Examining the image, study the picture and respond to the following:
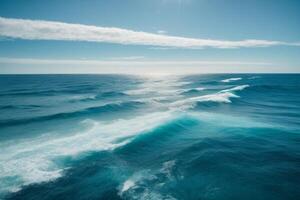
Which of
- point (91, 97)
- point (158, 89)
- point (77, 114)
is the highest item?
point (158, 89)

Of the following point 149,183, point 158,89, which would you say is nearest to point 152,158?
point 149,183

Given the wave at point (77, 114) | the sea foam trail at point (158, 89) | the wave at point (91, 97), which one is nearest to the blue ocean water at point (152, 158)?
the wave at point (77, 114)

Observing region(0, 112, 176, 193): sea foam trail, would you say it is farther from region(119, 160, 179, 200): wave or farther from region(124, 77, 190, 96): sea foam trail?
region(124, 77, 190, 96): sea foam trail

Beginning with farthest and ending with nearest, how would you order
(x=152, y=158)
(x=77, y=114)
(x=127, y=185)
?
(x=77, y=114)
(x=152, y=158)
(x=127, y=185)

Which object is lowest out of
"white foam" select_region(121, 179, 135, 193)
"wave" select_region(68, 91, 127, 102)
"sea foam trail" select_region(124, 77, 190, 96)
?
"white foam" select_region(121, 179, 135, 193)

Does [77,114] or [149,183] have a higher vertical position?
[77,114]

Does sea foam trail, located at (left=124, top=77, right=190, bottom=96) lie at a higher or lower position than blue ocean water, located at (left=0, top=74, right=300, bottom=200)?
higher

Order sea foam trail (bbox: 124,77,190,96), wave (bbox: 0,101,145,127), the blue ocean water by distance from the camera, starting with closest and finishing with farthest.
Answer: the blue ocean water → wave (bbox: 0,101,145,127) → sea foam trail (bbox: 124,77,190,96)

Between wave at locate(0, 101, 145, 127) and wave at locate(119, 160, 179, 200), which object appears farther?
wave at locate(0, 101, 145, 127)

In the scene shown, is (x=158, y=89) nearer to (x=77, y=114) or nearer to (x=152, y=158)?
(x=77, y=114)

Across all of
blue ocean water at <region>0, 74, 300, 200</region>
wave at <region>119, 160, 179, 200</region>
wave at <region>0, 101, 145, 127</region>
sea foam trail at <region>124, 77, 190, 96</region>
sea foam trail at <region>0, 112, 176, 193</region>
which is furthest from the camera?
sea foam trail at <region>124, 77, 190, 96</region>

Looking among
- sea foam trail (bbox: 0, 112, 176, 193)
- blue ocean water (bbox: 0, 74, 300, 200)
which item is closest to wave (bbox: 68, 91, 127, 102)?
blue ocean water (bbox: 0, 74, 300, 200)
